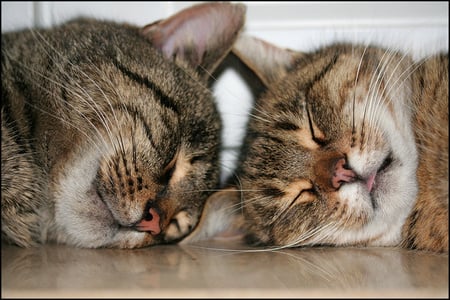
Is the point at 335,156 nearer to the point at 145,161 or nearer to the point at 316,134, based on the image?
the point at 316,134

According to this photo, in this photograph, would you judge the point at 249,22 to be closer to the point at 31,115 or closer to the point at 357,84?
the point at 357,84

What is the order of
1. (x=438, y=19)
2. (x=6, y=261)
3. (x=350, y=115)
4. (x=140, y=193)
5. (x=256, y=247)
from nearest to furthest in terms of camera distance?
(x=6, y=261)
(x=140, y=193)
(x=350, y=115)
(x=256, y=247)
(x=438, y=19)

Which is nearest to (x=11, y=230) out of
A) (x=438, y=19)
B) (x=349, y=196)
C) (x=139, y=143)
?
(x=139, y=143)

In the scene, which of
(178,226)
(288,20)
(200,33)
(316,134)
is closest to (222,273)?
(178,226)

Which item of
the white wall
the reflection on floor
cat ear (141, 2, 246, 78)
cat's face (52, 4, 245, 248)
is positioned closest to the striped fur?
the reflection on floor

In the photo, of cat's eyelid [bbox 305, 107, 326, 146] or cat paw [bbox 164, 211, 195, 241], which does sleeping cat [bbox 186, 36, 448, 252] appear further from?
cat paw [bbox 164, 211, 195, 241]

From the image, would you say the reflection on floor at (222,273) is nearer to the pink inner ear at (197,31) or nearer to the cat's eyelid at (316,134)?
the cat's eyelid at (316,134)

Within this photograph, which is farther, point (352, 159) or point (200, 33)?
point (200, 33)
